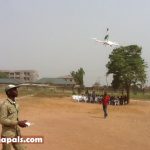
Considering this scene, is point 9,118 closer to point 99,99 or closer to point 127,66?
point 99,99

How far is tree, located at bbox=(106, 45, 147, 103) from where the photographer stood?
1940 inches

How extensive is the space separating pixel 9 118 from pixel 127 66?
138 ft

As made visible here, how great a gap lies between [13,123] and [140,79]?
42.8 m

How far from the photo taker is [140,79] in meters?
49.7

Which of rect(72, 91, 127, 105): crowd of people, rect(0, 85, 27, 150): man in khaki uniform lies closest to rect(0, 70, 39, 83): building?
rect(72, 91, 127, 105): crowd of people

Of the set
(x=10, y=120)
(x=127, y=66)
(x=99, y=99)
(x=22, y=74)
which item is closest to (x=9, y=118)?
(x=10, y=120)

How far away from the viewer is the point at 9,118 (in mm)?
7719

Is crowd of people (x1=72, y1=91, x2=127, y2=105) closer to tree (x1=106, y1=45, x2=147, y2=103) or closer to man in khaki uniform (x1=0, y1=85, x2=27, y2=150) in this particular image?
tree (x1=106, y1=45, x2=147, y2=103)

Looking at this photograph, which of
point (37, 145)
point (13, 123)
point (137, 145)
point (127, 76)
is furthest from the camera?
point (127, 76)

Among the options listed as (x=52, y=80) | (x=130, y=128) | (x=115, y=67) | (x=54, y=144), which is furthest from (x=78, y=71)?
(x=54, y=144)

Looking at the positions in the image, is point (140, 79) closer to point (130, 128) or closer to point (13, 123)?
point (130, 128)

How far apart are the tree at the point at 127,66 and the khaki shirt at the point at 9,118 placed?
137 feet

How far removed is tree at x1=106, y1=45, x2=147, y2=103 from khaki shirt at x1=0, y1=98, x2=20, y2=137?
41691mm

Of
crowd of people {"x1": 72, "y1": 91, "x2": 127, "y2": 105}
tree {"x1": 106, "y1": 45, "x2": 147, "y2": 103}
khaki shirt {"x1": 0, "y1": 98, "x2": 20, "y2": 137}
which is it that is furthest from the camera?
tree {"x1": 106, "y1": 45, "x2": 147, "y2": 103}
